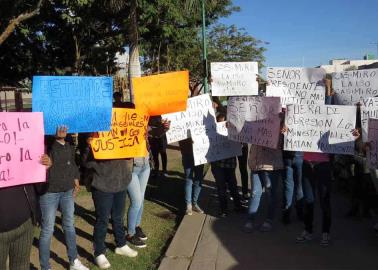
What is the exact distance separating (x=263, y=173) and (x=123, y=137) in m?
2.08

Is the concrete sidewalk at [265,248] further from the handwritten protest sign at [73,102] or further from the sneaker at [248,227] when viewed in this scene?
the handwritten protest sign at [73,102]

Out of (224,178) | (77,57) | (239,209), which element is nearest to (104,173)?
(224,178)

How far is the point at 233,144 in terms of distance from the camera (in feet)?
22.6

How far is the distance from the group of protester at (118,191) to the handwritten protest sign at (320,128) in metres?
0.12

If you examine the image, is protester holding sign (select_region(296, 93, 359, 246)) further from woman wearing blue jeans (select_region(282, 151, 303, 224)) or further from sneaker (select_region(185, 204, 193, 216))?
sneaker (select_region(185, 204, 193, 216))

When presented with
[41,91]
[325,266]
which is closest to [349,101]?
[325,266]

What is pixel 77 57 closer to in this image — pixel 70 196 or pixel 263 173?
pixel 263 173

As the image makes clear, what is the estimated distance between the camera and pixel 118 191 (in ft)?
16.5

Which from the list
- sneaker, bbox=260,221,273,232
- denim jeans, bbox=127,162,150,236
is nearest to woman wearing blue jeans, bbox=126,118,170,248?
denim jeans, bbox=127,162,150,236

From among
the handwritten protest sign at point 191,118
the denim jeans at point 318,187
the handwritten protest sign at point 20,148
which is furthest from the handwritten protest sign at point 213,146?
the handwritten protest sign at point 20,148

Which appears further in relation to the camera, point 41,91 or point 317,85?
point 317,85

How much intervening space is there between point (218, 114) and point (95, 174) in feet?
8.96

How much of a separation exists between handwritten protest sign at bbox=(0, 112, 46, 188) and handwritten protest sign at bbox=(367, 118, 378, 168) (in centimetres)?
343

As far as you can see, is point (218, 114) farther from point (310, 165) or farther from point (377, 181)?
point (377, 181)
